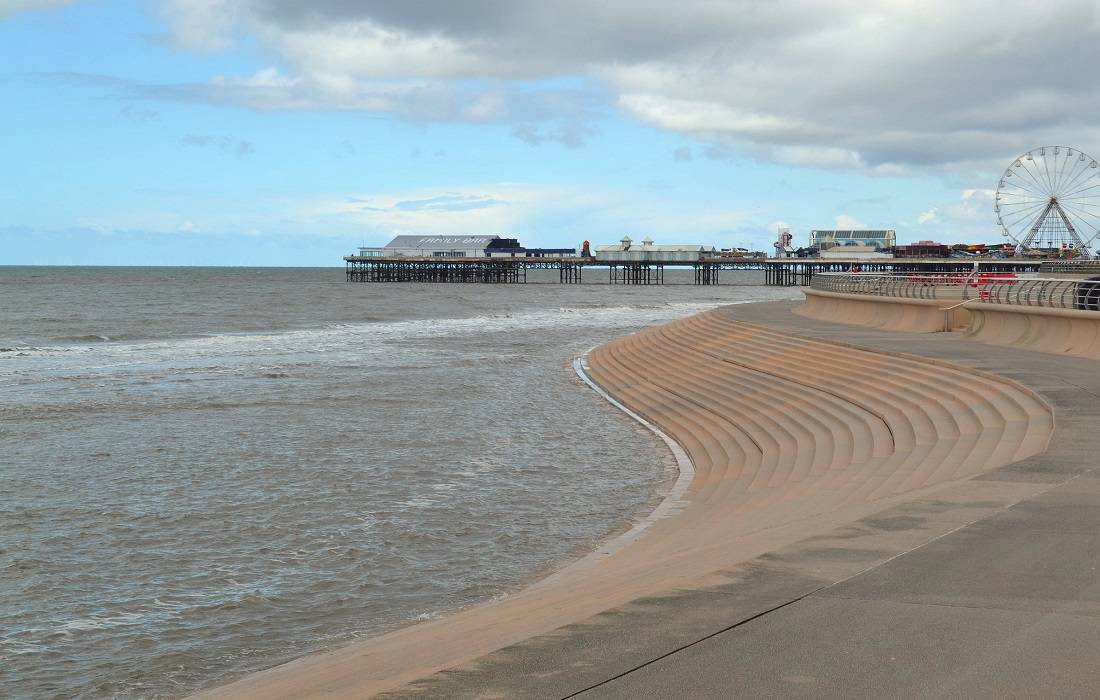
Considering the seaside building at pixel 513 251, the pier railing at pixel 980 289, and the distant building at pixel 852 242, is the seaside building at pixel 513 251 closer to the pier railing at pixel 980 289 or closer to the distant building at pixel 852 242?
the distant building at pixel 852 242

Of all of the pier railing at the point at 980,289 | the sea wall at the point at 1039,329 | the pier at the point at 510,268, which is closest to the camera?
the sea wall at the point at 1039,329

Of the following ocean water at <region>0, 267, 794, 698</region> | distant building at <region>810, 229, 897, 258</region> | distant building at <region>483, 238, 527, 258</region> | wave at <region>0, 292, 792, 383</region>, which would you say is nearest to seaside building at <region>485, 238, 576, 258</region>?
distant building at <region>483, 238, 527, 258</region>

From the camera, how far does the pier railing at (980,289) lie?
69.5 feet

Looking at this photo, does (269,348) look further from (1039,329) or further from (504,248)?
(504,248)

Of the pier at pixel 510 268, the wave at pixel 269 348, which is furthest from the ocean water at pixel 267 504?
the pier at pixel 510 268

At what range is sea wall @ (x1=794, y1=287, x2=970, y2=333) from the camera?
27402 millimetres

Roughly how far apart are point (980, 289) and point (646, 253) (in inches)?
5019

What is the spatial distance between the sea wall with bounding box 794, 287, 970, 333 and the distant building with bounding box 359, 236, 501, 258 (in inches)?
4955

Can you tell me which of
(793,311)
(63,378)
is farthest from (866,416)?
(793,311)

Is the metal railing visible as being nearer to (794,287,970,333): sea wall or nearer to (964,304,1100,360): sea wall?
(794,287,970,333): sea wall

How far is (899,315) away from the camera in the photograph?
30266mm

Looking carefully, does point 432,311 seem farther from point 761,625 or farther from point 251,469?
point 761,625

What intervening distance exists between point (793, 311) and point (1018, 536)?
3473 cm

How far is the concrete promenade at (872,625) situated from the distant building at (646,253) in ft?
A: 470
